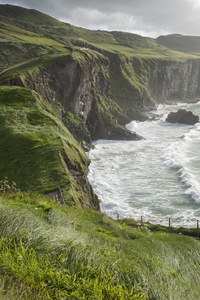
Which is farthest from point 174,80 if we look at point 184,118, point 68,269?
point 68,269

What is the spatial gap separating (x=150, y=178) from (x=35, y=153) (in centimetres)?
2219

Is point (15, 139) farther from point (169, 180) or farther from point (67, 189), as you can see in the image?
point (169, 180)

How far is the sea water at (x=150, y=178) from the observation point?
85.6 ft

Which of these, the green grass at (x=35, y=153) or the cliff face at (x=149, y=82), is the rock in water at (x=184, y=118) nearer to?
the cliff face at (x=149, y=82)

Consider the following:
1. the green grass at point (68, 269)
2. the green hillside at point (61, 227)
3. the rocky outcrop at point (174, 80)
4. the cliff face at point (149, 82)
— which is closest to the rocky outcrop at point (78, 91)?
the green hillside at point (61, 227)

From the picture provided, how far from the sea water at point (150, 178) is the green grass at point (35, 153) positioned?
3.85m

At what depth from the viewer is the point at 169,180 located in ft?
113

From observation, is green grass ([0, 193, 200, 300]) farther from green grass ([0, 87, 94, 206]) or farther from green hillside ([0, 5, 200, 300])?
green grass ([0, 87, 94, 206])

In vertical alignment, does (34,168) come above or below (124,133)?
above

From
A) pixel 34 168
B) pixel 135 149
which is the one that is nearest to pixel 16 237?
pixel 34 168

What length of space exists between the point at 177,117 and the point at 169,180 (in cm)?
5295

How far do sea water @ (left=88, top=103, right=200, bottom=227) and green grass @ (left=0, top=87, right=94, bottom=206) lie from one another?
385 cm

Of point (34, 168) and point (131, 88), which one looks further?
point (131, 88)

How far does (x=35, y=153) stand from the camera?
16969 millimetres
